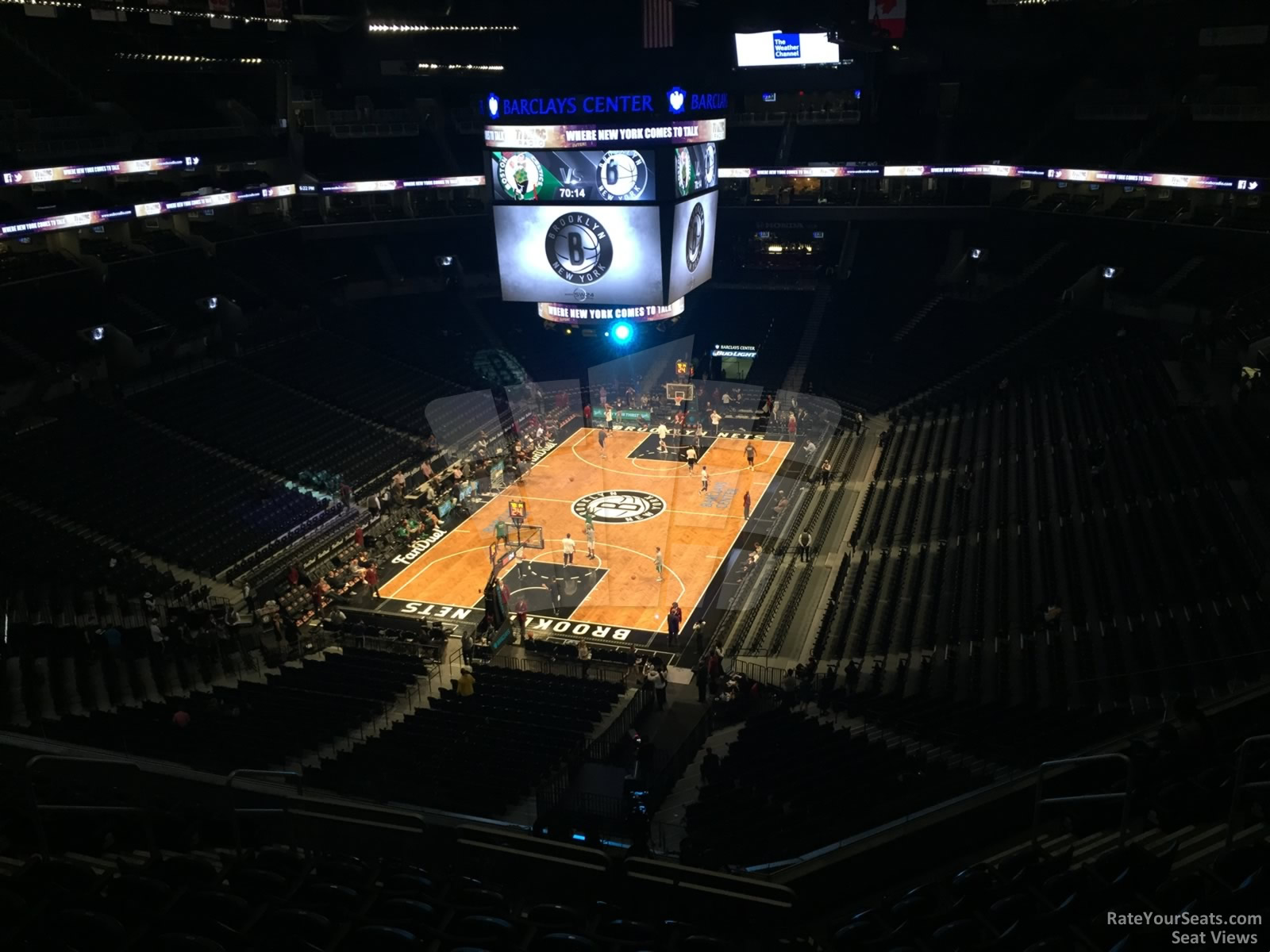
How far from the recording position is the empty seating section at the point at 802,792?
11.5 metres

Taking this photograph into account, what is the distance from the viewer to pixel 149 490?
84.3 ft

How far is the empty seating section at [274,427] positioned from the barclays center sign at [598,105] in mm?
11596

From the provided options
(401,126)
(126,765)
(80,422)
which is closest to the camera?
(126,765)

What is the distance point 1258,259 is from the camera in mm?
32688

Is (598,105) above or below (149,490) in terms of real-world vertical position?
above

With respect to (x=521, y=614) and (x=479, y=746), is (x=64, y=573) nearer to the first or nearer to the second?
(x=521, y=614)

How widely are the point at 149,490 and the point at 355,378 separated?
10768mm

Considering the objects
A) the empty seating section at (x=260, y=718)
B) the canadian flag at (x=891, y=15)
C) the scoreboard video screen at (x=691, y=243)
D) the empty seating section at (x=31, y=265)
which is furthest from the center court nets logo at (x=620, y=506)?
the canadian flag at (x=891, y=15)

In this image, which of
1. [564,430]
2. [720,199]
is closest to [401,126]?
[720,199]

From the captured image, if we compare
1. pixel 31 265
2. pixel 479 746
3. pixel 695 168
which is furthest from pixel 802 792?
pixel 31 265

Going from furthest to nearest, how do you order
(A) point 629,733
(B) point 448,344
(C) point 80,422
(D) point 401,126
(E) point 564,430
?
1. (D) point 401,126
2. (B) point 448,344
3. (E) point 564,430
4. (C) point 80,422
5. (A) point 629,733

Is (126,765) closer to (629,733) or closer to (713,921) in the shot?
(713,921)

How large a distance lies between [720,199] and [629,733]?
35183mm

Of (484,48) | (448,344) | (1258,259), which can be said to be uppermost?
(484,48)
